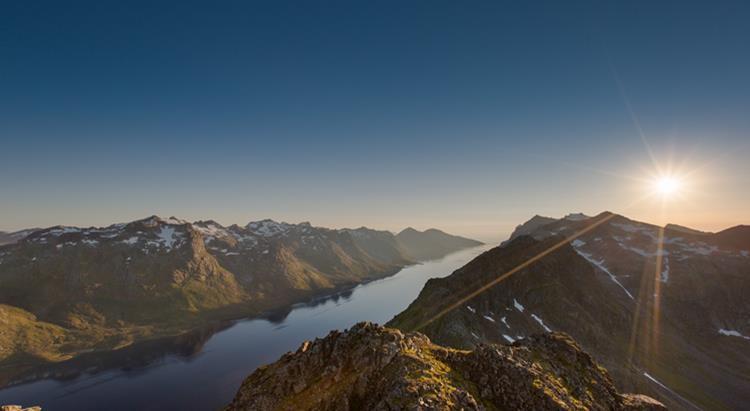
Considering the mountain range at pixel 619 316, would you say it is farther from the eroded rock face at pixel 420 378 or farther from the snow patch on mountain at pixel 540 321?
the eroded rock face at pixel 420 378

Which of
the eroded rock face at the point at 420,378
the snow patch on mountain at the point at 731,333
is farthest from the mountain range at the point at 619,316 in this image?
the eroded rock face at the point at 420,378

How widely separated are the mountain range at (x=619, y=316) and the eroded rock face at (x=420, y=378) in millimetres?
62912

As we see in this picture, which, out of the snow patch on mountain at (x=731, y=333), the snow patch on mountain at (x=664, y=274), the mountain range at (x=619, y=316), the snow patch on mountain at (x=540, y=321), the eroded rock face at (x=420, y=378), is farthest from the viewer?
the snow patch on mountain at (x=664, y=274)

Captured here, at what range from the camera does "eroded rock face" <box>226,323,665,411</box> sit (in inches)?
1117

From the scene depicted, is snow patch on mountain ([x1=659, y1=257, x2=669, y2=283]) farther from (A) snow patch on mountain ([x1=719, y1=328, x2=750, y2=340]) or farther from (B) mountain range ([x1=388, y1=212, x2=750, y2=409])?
(A) snow patch on mountain ([x1=719, y1=328, x2=750, y2=340])

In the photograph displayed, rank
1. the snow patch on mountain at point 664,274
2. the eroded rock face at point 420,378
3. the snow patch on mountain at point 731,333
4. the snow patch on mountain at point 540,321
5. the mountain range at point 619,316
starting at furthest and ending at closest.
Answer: the snow patch on mountain at point 664,274, the snow patch on mountain at point 731,333, the snow patch on mountain at point 540,321, the mountain range at point 619,316, the eroded rock face at point 420,378

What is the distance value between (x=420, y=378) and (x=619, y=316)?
511 ft

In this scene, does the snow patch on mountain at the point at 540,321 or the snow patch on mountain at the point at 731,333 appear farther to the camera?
the snow patch on mountain at the point at 731,333

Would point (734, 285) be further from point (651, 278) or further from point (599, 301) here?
point (599, 301)

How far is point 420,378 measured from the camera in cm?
2842

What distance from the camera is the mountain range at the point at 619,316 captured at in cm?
10994

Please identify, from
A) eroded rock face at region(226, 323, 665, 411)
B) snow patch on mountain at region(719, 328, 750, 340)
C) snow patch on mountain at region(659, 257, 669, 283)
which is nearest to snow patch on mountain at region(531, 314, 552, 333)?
eroded rock face at region(226, 323, 665, 411)

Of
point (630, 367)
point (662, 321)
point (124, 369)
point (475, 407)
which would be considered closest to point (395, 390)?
point (475, 407)

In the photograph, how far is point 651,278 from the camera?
18988 cm
